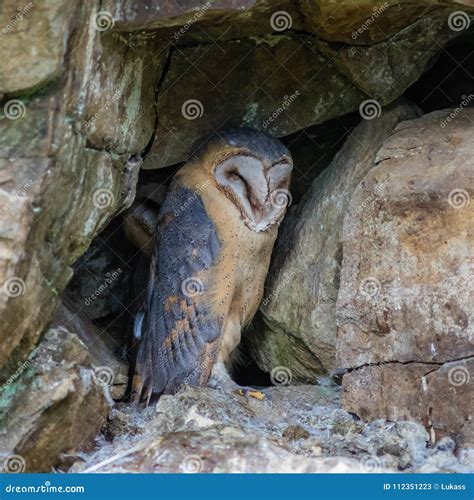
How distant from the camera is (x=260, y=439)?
11.7 ft

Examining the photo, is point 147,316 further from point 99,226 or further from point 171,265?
point 99,226

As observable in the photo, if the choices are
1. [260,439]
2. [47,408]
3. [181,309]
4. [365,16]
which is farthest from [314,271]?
[47,408]

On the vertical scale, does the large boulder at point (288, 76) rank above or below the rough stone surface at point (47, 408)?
above

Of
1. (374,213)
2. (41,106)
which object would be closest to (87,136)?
(41,106)

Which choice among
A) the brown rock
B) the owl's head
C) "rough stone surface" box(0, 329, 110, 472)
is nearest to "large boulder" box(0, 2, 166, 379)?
"rough stone surface" box(0, 329, 110, 472)

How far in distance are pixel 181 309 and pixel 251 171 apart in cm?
71

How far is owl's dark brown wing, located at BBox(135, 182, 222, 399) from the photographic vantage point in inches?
179

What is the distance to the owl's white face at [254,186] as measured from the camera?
470 cm

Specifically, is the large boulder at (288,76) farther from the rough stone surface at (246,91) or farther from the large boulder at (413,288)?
the large boulder at (413,288)

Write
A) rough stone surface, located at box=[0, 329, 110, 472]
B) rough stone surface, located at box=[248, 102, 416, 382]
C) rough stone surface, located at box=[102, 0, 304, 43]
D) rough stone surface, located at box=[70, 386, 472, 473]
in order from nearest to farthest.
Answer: rough stone surface, located at box=[70, 386, 472, 473]
rough stone surface, located at box=[0, 329, 110, 472]
rough stone surface, located at box=[102, 0, 304, 43]
rough stone surface, located at box=[248, 102, 416, 382]

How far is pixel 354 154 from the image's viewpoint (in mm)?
4867

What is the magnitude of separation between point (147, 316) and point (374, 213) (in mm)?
1198

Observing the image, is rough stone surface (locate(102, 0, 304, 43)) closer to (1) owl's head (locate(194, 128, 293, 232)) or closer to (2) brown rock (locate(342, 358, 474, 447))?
(1) owl's head (locate(194, 128, 293, 232))

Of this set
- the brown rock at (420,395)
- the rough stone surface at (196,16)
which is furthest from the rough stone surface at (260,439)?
the rough stone surface at (196,16)
